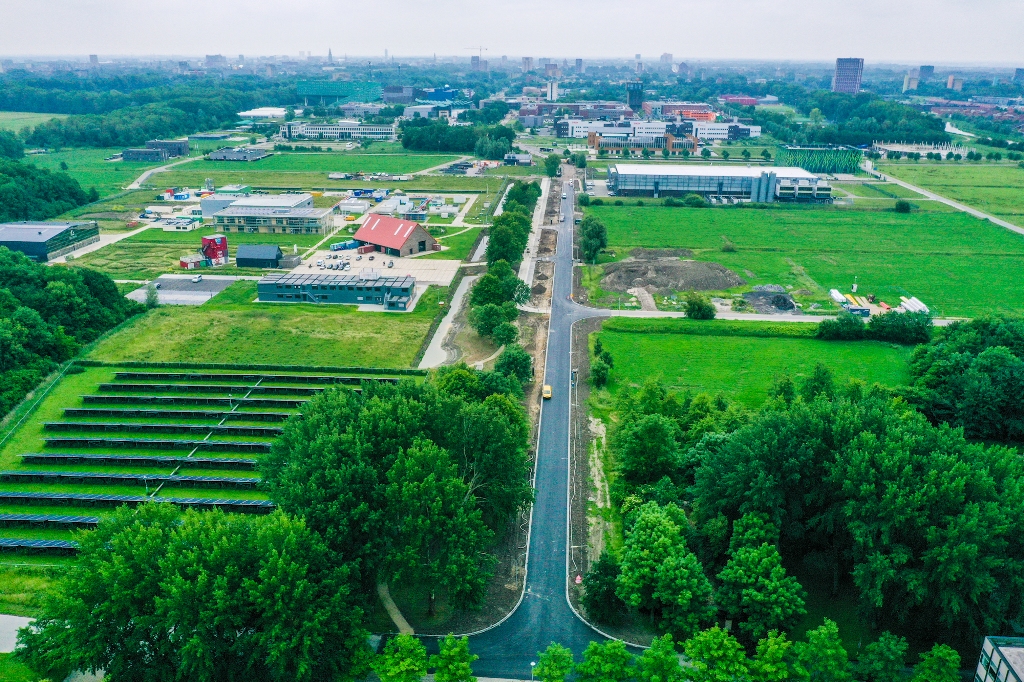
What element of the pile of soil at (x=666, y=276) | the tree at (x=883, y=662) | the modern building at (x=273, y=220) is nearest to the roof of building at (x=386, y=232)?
the modern building at (x=273, y=220)

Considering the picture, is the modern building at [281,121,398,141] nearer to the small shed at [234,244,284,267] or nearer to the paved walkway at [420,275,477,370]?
the small shed at [234,244,284,267]

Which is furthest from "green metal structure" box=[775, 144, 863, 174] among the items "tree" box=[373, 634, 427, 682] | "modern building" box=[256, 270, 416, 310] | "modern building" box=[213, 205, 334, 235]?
"tree" box=[373, 634, 427, 682]

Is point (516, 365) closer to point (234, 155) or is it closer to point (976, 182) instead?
point (976, 182)

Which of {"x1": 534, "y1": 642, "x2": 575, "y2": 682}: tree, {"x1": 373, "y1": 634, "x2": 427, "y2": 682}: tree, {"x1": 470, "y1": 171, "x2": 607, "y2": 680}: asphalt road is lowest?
{"x1": 470, "y1": 171, "x2": 607, "y2": 680}: asphalt road

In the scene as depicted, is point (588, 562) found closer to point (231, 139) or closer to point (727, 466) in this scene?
point (727, 466)

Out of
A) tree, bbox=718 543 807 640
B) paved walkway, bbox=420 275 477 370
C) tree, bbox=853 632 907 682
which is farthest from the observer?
paved walkway, bbox=420 275 477 370

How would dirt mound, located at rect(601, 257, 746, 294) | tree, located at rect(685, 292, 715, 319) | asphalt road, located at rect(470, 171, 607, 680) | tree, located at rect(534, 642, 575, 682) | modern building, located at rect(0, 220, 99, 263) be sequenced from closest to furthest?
tree, located at rect(534, 642, 575, 682) < asphalt road, located at rect(470, 171, 607, 680) < tree, located at rect(685, 292, 715, 319) < dirt mound, located at rect(601, 257, 746, 294) < modern building, located at rect(0, 220, 99, 263)

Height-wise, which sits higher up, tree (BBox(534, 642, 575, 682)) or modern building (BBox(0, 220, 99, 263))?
modern building (BBox(0, 220, 99, 263))
